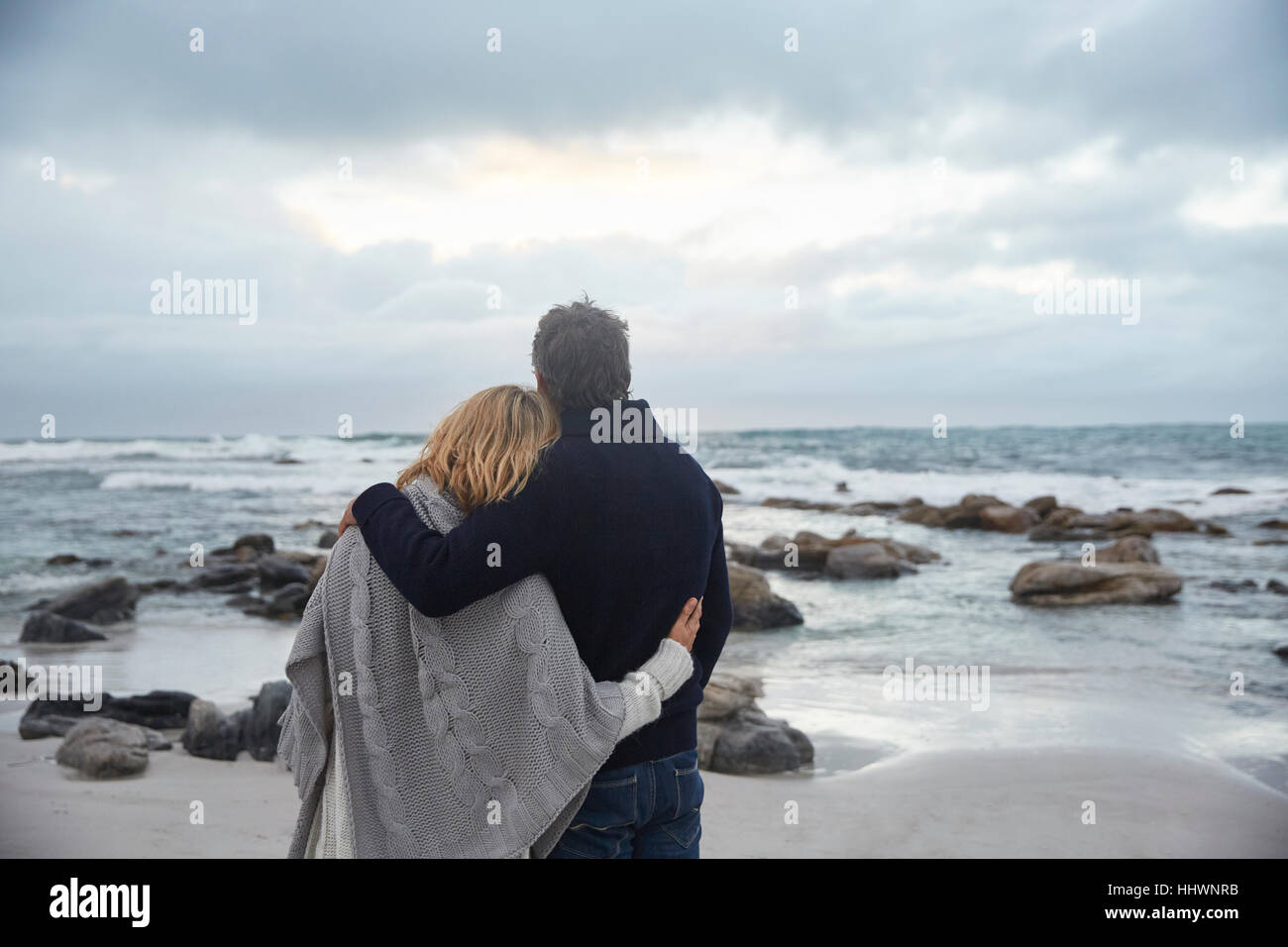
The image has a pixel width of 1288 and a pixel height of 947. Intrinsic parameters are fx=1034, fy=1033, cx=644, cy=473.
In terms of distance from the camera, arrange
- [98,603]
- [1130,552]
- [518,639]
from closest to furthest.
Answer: [518,639]
[98,603]
[1130,552]

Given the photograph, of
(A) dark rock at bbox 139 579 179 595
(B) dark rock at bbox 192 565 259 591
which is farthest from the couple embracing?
(A) dark rock at bbox 139 579 179 595

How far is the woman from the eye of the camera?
7.55 ft

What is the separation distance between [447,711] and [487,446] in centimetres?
62

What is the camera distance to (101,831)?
196 inches

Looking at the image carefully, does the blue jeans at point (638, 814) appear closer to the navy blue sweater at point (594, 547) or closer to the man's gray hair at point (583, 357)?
the navy blue sweater at point (594, 547)

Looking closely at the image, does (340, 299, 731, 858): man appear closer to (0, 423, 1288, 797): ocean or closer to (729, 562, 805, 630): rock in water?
(0, 423, 1288, 797): ocean

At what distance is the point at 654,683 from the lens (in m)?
2.37

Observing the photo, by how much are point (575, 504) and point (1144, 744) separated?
6098 mm

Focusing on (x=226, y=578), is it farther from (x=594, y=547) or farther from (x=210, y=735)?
(x=594, y=547)

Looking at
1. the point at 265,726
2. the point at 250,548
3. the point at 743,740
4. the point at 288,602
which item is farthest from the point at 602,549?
the point at 250,548

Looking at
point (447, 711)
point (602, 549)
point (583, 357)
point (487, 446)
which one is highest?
point (583, 357)

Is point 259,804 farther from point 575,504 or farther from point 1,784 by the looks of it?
point 575,504

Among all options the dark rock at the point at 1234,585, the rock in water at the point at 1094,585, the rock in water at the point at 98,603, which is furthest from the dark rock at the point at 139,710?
the dark rock at the point at 1234,585

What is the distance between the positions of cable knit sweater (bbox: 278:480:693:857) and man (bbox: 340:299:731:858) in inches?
2.9
